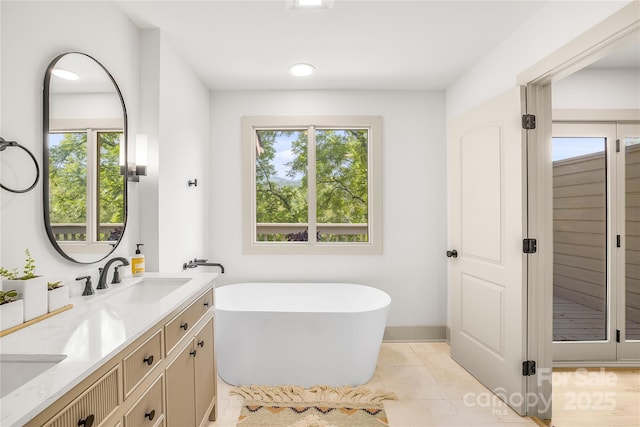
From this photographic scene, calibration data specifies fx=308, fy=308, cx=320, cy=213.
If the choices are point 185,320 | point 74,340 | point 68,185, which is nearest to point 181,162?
point 68,185

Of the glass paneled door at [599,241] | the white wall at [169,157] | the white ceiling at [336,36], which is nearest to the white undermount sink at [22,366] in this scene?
the white wall at [169,157]

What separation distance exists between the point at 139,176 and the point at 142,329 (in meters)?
1.29

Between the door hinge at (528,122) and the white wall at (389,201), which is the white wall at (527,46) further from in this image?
→ the white wall at (389,201)

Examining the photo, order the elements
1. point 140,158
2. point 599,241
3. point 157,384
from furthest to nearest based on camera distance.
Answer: point 599,241
point 140,158
point 157,384

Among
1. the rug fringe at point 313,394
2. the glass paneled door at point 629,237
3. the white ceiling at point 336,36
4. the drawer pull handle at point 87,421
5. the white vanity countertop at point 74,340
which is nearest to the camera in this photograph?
the white vanity countertop at point 74,340

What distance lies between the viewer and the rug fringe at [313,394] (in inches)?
84.0

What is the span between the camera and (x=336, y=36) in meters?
2.18

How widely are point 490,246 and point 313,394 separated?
1672 millimetres

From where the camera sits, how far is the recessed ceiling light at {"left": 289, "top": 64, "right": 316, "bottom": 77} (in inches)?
102

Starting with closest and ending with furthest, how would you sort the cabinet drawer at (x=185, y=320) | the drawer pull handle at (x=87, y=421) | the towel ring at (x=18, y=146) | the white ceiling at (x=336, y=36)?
the drawer pull handle at (x=87, y=421) → the towel ring at (x=18, y=146) → the cabinet drawer at (x=185, y=320) → the white ceiling at (x=336, y=36)

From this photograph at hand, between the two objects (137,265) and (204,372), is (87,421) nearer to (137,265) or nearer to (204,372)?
(204,372)

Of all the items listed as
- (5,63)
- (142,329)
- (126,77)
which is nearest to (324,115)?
(126,77)

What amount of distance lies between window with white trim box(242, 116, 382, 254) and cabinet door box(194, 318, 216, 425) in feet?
4.55

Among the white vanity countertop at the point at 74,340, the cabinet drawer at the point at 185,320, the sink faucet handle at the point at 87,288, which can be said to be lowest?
the cabinet drawer at the point at 185,320
